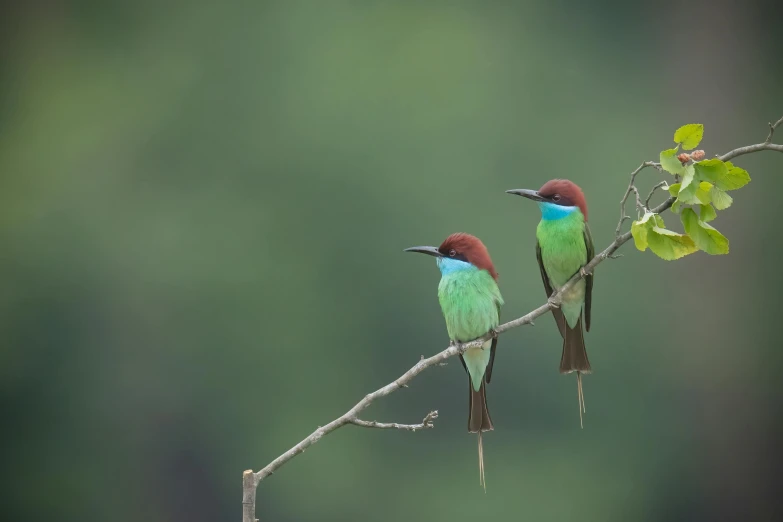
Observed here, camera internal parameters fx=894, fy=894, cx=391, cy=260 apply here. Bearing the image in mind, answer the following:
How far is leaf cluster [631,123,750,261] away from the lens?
1836 mm

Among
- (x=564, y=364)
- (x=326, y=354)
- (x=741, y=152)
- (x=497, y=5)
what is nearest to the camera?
(x=741, y=152)

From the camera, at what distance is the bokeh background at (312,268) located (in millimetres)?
7438

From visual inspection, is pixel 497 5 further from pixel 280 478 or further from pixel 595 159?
pixel 280 478

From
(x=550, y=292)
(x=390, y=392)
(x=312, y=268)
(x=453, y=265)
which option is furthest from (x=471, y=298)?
(x=312, y=268)

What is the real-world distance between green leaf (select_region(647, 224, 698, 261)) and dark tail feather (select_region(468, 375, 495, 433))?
3.66 ft

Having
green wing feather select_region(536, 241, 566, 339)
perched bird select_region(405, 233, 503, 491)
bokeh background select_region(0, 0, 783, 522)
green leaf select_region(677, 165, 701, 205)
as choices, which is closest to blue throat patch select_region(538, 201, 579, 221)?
green wing feather select_region(536, 241, 566, 339)

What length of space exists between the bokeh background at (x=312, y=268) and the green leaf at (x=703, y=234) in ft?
18.2

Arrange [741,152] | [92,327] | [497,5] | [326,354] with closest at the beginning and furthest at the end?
[741,152], [92,327], [326,354], [497,5]

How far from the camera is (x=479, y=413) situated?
2.93m

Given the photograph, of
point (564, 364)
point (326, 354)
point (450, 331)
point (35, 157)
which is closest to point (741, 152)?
point (564, 364)

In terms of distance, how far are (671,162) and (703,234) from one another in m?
0.17

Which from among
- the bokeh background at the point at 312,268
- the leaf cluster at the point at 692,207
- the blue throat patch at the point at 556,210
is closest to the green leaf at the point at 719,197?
the leaf cluster at the point at 692,207

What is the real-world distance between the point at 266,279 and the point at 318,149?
4.32 ft

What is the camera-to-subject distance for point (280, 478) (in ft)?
25.6
